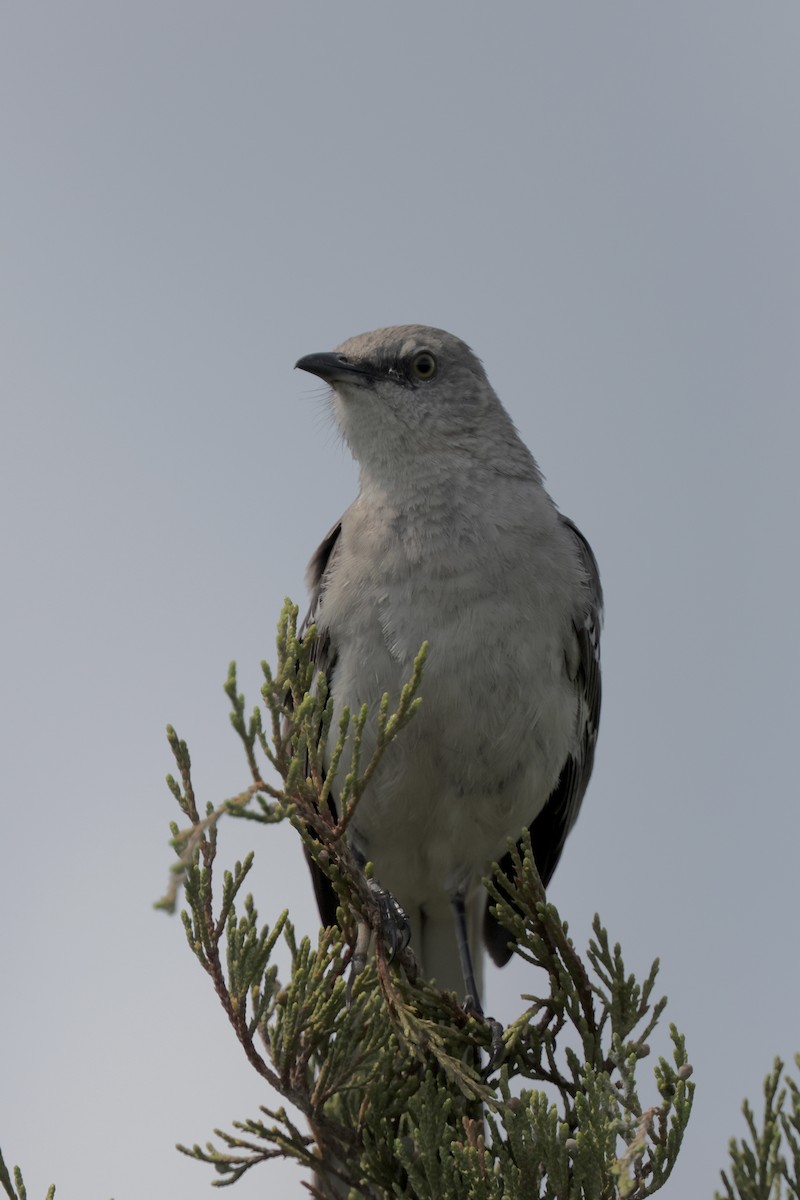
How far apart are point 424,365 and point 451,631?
158 centimetres

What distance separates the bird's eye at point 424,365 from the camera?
5555 millimetres

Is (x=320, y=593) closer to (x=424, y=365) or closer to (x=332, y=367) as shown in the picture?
(x=332, y=367)

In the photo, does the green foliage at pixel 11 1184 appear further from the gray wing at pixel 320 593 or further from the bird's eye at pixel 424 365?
the bird's eye at pixel 424 365

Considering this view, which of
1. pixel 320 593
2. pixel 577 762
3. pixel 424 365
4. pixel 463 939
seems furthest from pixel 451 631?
pixel 424 365

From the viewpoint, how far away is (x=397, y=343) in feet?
18.2

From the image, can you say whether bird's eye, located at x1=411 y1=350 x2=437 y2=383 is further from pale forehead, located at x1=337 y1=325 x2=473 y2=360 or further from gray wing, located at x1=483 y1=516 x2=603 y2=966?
gray wing, located at x1=483 y1=516 x2=603 y2=966

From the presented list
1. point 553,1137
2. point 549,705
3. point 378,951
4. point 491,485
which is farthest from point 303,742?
point 491,485

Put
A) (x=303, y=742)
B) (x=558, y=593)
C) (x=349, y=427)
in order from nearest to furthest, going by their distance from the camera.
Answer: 1. (x=303, y=742)
2. (x=558, y=593)
3. (x=349, y=427)

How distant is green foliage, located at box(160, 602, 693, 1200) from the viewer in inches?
122

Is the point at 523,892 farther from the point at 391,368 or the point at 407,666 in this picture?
the point at 391,368

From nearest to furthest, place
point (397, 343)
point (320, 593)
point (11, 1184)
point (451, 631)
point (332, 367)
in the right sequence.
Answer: point (11, 1184) < point (451, 631) < point (320, 593) < point (332, 367) < point (397, 343)

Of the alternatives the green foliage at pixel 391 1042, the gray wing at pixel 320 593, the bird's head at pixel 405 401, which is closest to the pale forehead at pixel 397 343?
the bird's head at pixel 405 401

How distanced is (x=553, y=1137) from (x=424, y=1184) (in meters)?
0.38

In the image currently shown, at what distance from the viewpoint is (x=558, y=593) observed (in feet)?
16.0
